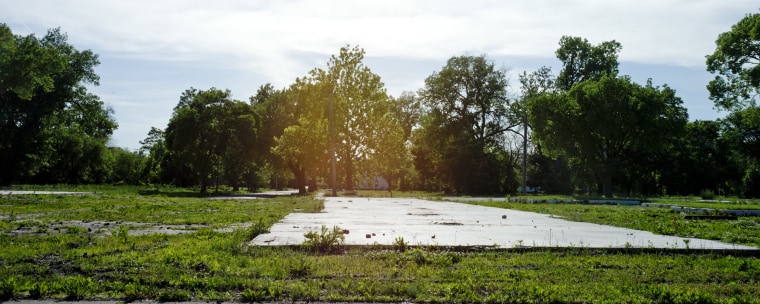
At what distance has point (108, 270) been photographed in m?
5.75

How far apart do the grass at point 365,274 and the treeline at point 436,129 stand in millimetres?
31297

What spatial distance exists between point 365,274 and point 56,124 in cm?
6128

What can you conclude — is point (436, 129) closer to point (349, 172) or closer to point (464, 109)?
point (464, 109)

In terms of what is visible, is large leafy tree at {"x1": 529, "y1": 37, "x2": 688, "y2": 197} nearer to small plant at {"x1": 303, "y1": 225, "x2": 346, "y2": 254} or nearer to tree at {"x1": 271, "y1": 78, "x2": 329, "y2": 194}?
tree at {"x1": 271, "y1": 78, "x2": 329, "y2": 194}

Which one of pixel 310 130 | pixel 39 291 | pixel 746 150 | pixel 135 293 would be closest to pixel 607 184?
pixel 310 130

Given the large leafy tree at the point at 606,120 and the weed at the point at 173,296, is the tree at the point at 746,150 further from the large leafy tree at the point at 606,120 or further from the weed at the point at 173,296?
the weed at the point at 173,296

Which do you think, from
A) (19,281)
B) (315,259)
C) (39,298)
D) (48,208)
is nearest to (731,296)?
(315,259)

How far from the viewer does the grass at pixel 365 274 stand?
4.74 meters

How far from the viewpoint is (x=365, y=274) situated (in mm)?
5648

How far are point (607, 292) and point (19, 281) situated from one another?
5321mm

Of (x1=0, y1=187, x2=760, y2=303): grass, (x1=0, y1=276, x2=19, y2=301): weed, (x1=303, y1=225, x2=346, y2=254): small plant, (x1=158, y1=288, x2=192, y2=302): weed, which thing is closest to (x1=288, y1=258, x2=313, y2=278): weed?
(x1=0, y1=187, x2=760, y2=303): grass

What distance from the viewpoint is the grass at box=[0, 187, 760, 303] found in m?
4.74

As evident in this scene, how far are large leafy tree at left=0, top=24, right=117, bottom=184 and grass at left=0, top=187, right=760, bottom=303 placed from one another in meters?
34.3

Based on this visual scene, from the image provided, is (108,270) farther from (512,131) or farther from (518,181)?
(518,181)
